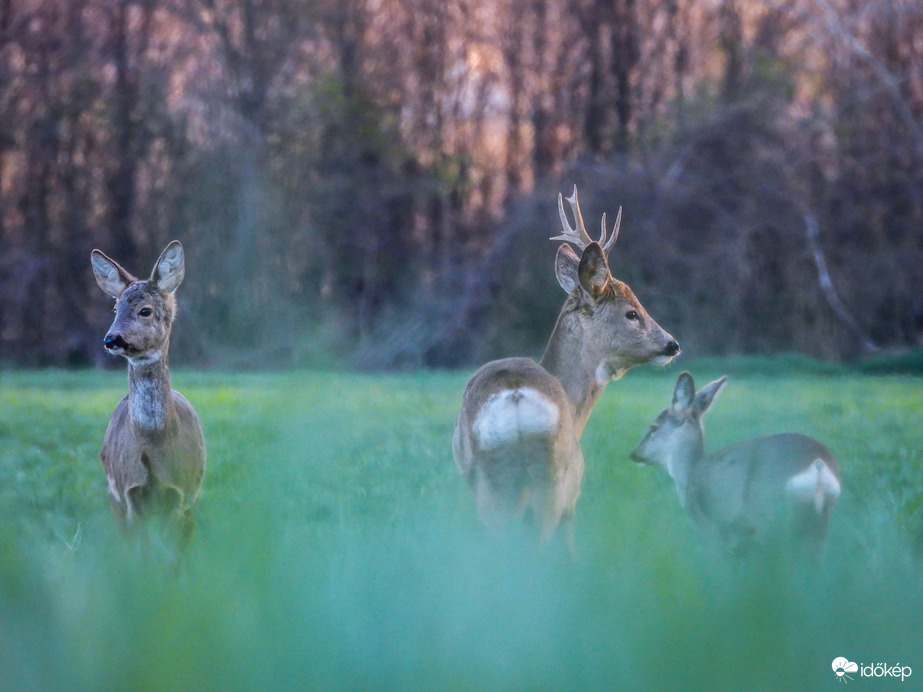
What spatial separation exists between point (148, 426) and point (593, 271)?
214cm

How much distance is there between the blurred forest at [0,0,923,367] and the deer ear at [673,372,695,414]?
13628 mm

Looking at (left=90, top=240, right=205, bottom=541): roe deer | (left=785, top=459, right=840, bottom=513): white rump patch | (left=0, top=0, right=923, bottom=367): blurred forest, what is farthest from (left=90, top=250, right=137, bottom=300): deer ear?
(left=0, top=0, right=923, bottom=367): blurred forest

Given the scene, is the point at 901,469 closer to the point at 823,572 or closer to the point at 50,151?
the point at 823,572

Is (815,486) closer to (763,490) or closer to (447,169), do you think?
(763,490)

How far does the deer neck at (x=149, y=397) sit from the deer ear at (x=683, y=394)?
109 inches

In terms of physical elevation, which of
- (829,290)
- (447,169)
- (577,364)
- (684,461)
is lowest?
(684,461)

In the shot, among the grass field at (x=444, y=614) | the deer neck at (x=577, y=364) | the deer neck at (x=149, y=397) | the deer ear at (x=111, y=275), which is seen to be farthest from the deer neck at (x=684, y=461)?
the grass field at (x=444, y=614)

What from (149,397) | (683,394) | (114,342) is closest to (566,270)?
(683,394)

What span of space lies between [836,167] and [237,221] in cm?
1076

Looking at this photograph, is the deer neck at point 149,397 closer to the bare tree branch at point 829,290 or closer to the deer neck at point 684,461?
the deer neck at point 684,461

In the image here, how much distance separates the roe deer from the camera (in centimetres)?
503

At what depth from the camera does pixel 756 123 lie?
21016mm

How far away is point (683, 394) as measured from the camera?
21.8 ft

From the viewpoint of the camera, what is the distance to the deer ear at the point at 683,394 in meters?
6.60
